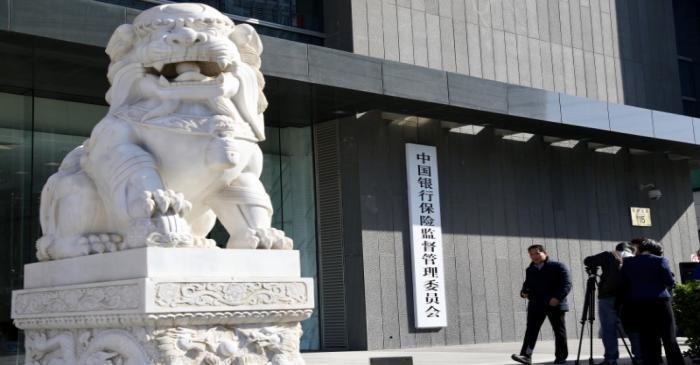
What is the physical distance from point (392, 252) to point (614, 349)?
522cm

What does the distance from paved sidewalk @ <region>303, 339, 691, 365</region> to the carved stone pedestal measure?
18.7 ft

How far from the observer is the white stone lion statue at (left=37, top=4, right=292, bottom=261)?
5.44 m

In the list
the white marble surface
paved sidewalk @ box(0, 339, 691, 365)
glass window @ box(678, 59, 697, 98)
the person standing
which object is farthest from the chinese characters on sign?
the white marble surface

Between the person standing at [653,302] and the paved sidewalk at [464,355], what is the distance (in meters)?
1.40

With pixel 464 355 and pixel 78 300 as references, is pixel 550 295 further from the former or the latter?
pixel 78 300

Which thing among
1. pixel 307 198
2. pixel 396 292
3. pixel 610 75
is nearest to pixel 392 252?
pixel 396 292

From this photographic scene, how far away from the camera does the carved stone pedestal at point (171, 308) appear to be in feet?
16.4

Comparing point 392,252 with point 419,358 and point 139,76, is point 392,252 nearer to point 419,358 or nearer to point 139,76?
point 419,358

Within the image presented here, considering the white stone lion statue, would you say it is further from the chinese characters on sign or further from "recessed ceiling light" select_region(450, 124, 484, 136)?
the chinese characters on sign

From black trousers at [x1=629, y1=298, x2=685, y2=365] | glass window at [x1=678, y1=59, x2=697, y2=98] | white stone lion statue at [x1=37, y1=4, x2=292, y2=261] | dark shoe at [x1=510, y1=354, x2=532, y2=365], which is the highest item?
glass window at [x1=678, y1=59, x2=697, y2=98]

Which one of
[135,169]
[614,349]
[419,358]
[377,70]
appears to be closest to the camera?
[135,169]

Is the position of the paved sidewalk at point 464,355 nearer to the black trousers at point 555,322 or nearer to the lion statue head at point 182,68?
the black trousers at point 555,322

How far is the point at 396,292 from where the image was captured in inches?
590

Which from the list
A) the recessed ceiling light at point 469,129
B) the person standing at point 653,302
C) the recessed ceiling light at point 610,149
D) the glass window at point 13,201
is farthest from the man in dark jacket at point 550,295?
the recessed ceiling light at point 610,149
